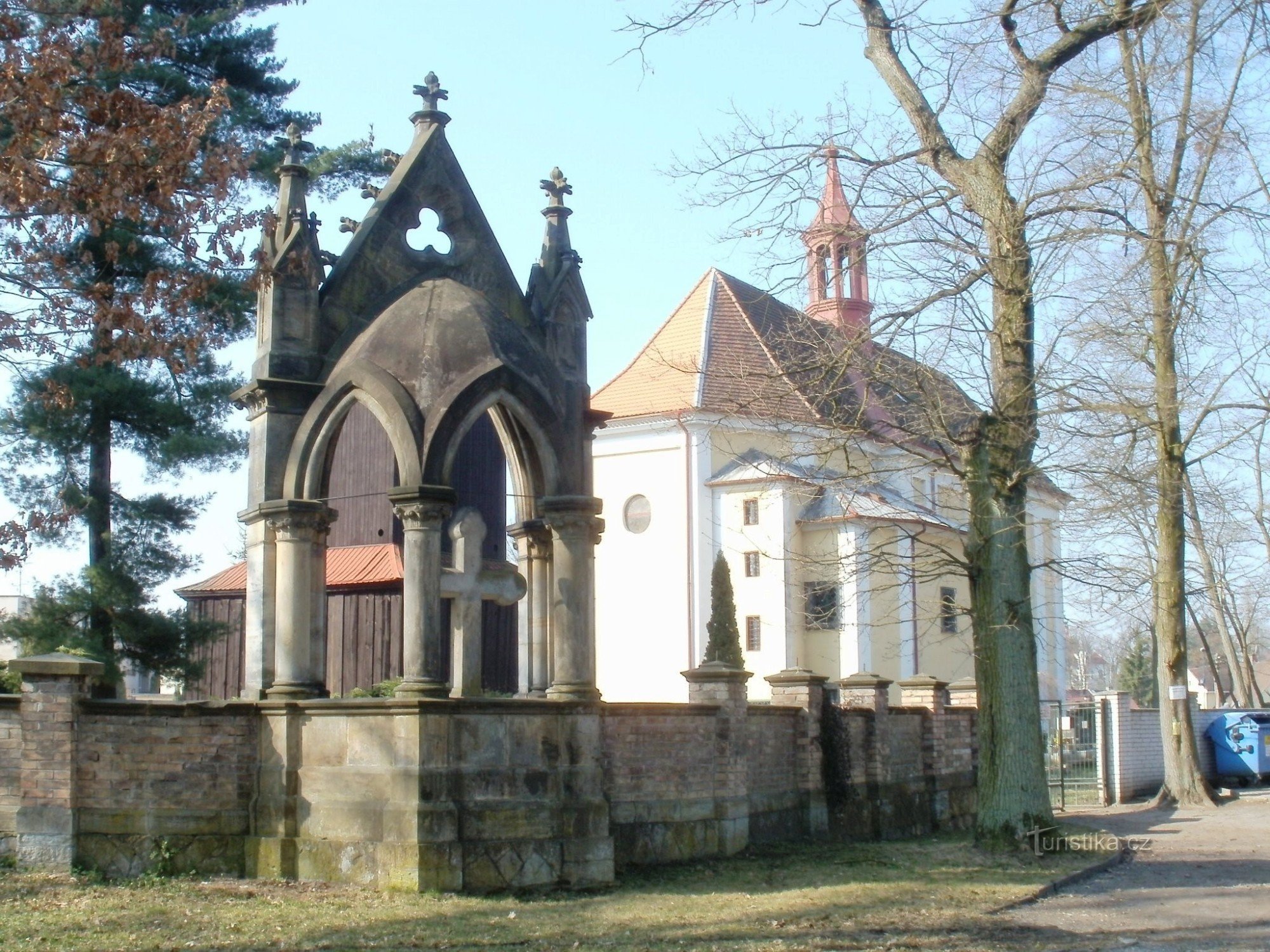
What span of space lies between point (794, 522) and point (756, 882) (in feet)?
103

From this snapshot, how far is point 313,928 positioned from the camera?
9477mm

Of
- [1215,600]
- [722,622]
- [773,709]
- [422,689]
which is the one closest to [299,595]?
[422,689]

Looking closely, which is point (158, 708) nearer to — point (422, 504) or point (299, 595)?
point (299, 595)

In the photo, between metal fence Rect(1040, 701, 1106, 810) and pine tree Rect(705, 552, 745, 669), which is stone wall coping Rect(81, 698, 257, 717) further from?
pine tree Rect(705, 552, 745, 669)

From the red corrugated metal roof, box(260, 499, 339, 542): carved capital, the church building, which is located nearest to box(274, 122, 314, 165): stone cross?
box(260, 499, 339, 542): carved capital

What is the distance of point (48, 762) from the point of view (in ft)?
37.0

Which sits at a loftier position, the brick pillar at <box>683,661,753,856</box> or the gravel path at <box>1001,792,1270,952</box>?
the brick pillar at <box>683,661,753,856</box>

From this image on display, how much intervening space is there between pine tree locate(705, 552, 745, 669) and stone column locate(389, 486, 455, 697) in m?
19.2

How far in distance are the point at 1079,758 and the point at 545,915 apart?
19915 millimetres

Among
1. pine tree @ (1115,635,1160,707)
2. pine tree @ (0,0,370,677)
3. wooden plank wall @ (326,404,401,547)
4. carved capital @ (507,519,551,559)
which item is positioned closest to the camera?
pine tree @ (0,0,370,677)

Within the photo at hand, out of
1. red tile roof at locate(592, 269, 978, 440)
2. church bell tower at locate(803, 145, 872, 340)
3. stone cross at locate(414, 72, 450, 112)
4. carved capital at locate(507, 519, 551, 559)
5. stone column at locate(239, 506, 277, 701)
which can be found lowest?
stone column at locate(239, 506, 277, 701)

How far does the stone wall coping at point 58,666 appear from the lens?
11172 mm

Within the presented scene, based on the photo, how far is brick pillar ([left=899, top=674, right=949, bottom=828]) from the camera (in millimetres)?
19292

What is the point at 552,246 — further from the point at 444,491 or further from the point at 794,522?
the point at 794,522
